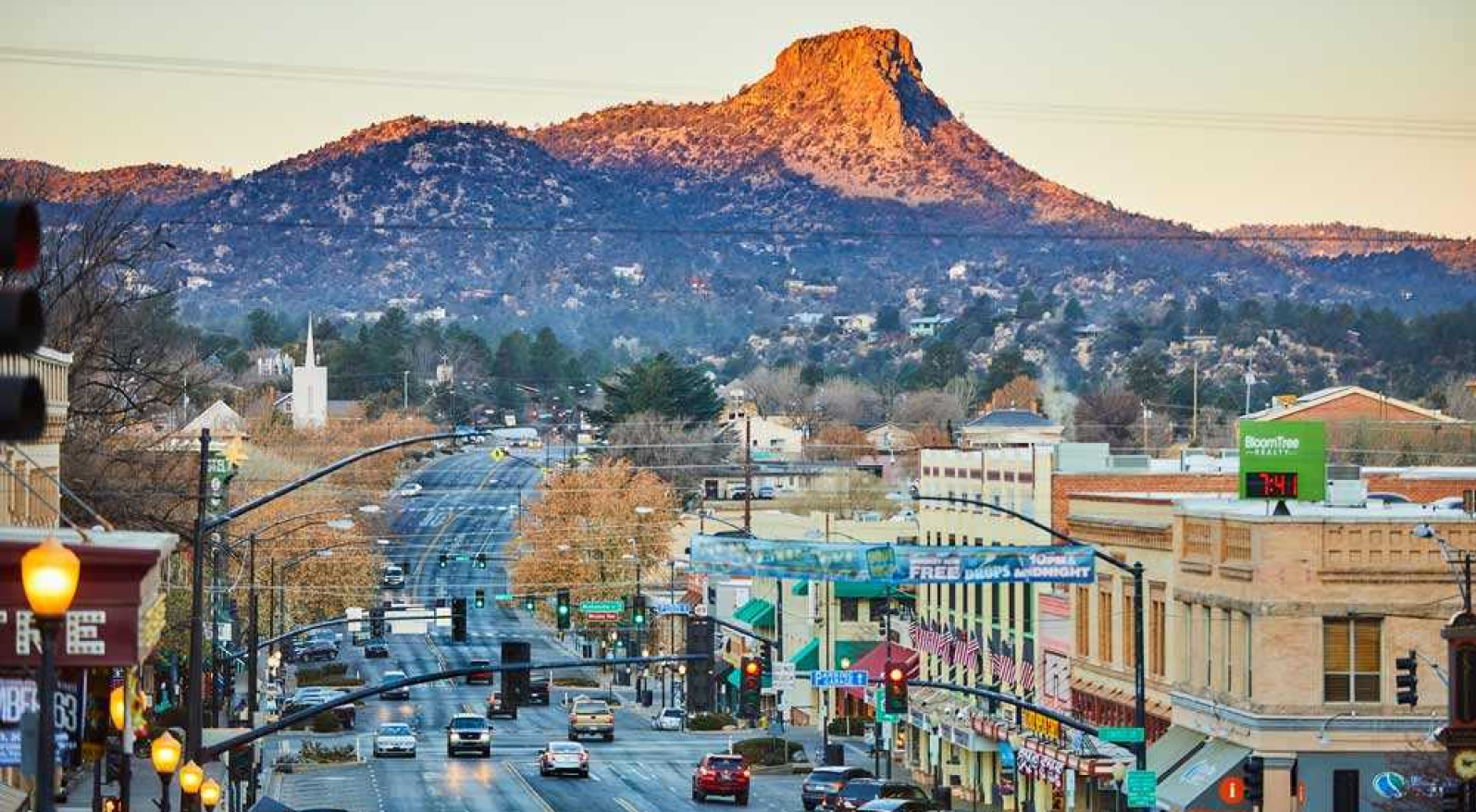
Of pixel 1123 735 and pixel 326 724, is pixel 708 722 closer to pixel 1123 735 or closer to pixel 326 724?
pixel 326 724

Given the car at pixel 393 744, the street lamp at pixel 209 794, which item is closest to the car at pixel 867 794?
the street lamp at pixel 209 794

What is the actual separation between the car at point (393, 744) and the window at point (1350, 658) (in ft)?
148

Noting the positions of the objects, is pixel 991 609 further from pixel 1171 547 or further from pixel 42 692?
pixel 42 692

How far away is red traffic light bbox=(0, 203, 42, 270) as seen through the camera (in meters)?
13.4

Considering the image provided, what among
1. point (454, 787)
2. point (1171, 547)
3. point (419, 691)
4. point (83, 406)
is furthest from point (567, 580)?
point (1171, 547)

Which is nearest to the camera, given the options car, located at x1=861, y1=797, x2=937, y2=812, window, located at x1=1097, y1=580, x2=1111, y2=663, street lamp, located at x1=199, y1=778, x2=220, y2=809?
street lamp, located at x1=199, y1=778, x2=220, y2=809

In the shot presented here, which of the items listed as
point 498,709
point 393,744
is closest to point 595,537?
point 498,709

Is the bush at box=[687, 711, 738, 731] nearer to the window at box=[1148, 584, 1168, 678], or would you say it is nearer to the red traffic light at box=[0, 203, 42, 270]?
the window at box=[1148, 584, 1168, 678]

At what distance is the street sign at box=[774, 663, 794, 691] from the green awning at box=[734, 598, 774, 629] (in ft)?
24.3

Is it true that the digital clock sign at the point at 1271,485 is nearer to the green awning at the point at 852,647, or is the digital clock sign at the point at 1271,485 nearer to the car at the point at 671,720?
the green awning at the point at 852,647

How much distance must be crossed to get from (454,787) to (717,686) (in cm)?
4534

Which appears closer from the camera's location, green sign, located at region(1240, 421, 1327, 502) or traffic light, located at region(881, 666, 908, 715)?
traffic light, located at region(881, 666, 908, 715)

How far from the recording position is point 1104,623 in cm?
6756

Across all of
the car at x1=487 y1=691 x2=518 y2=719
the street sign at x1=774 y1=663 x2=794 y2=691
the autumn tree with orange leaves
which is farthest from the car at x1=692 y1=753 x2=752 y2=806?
the autumn tree with orange leaves
